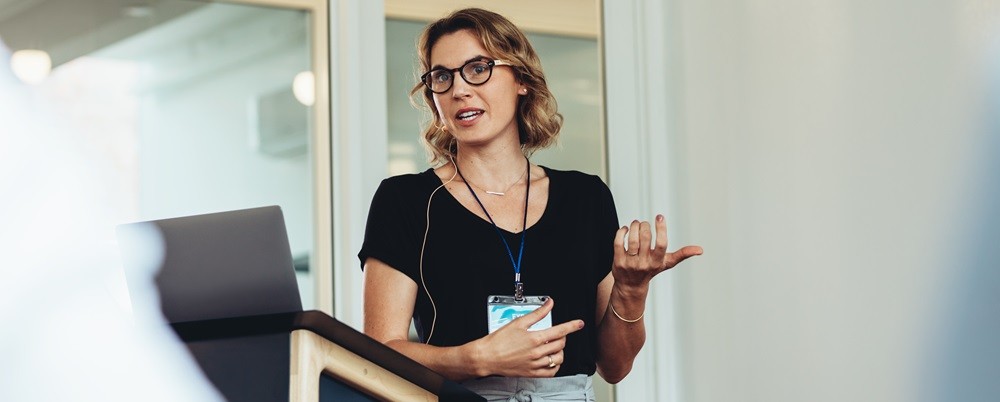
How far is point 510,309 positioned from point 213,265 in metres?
0.62

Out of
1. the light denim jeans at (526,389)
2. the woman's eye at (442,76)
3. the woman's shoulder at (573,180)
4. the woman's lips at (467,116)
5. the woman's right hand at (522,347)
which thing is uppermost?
the woman's eye at (442,76)

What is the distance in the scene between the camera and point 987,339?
8.81ft

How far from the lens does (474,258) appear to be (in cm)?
194

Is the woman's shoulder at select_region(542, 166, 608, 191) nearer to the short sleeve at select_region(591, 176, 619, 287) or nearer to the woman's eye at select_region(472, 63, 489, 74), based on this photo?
the short sleeve at select_region(591, 176, 619, 287)

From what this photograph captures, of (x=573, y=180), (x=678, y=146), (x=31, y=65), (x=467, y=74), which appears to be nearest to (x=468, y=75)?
(x=467, y=74)

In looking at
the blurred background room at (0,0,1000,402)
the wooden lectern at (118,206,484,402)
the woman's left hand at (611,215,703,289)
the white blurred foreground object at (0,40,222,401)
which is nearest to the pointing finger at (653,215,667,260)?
the woman's left hand at (611,215,703,289)

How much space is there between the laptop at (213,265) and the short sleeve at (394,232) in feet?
1.81

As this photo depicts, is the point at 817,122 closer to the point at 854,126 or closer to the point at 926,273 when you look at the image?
the point at 854,126

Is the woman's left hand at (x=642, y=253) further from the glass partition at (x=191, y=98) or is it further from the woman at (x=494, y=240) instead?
the glass partition at (x=191, y=98)

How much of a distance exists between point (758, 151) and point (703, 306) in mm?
484

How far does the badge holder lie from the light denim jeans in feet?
0.30

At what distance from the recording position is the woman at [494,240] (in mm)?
1885

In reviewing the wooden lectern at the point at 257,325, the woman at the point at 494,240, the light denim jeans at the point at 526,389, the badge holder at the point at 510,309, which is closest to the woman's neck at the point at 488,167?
the woman at the point at 494,240

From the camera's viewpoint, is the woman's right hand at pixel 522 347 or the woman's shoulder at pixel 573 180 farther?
the woman's shoulder at pixel 573 180
